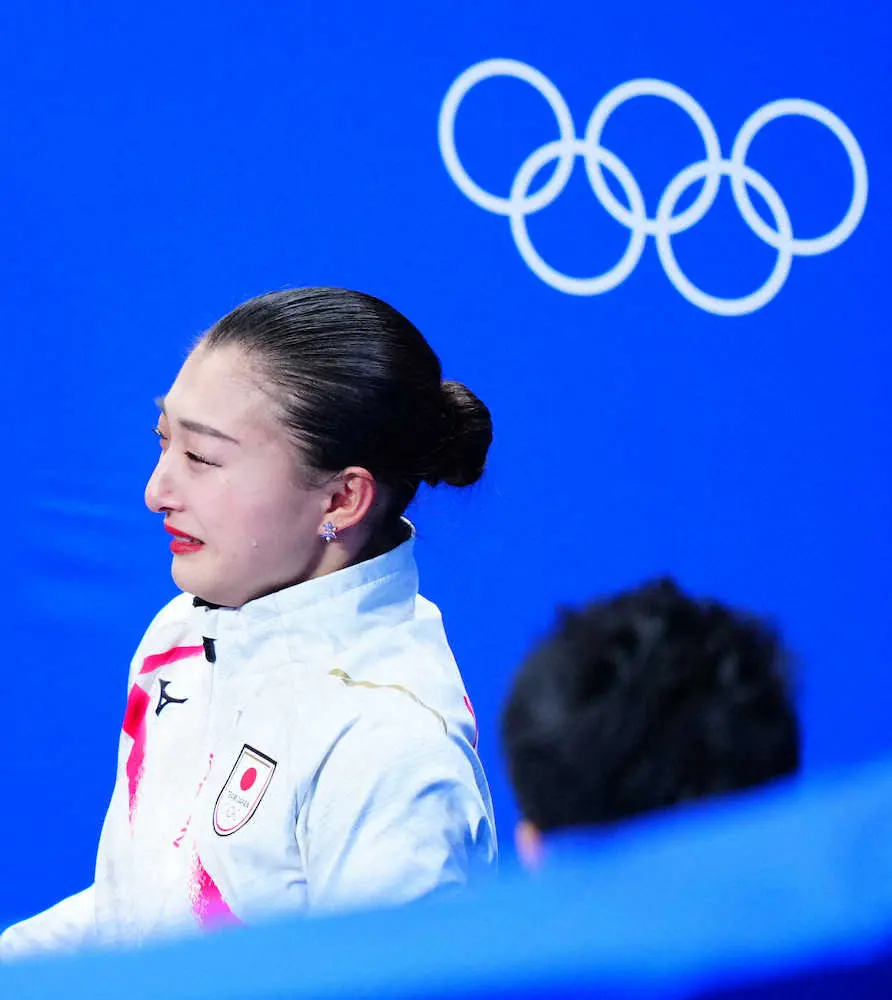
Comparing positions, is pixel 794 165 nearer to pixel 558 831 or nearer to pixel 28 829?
pixel 28 829

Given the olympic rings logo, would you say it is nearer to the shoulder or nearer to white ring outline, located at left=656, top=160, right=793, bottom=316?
white ring outline, located at left=656, top=160, right=793, bottom=316

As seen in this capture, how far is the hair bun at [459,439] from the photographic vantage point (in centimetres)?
108

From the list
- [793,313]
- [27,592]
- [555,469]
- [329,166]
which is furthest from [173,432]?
[793,313]

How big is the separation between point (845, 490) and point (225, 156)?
0.97 metres

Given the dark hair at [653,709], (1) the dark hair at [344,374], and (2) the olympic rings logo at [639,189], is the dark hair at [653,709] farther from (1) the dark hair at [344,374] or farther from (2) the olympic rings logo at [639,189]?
(2) the olympic rings logo at [639,189]

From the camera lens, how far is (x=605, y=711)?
0.50 m

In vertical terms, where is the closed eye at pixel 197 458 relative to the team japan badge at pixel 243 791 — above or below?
above

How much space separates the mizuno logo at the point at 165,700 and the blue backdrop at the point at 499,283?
398mm

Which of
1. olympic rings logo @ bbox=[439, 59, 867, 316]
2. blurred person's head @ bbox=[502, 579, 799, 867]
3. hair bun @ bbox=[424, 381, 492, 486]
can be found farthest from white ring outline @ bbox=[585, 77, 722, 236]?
blurred person's head @ bbox=[502, 579, 799, 867]

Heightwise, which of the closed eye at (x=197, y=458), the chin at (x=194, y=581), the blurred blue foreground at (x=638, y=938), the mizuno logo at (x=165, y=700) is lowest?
the blurred blue foreground at (x=638, y=938)

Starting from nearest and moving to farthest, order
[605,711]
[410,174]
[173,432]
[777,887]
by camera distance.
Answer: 1. [777,887]
2. [605,711]
3. [173,432]
4. [410,174]

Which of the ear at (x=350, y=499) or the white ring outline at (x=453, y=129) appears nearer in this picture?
the ear at (x=350, y=499)

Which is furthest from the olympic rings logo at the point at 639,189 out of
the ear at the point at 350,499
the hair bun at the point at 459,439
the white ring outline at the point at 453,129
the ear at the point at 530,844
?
the ear at the point at 530,844

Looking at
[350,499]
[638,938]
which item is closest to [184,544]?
[350,499]
